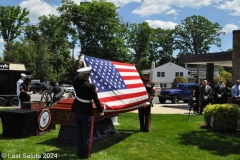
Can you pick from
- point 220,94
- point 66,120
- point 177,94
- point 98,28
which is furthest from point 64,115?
point 98,28

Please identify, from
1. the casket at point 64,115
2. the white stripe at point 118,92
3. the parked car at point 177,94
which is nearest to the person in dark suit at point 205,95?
the white stripe at point 118,92

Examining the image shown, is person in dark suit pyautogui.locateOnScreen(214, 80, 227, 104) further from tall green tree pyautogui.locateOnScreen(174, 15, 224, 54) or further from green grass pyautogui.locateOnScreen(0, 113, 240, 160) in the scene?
tall green tree pyautogui.locateOnScreen(174, 15, 224, 54)

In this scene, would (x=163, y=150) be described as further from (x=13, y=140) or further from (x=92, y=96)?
(x=13, y=140)

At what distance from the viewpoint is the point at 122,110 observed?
22.3 feet

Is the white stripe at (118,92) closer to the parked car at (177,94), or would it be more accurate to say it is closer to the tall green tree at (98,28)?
the parked car at (177,94)

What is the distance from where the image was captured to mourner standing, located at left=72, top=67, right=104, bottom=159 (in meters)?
5.46

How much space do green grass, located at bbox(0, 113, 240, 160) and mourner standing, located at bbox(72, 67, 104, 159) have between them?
13.9 inches

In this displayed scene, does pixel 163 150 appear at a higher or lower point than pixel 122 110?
lower

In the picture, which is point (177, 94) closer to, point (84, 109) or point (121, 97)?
point (121, 97)

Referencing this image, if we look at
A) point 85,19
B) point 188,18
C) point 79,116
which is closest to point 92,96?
point 79,116

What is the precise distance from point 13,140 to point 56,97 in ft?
19.7

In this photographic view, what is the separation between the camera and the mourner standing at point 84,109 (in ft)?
17.9

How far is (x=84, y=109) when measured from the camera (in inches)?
A: 215

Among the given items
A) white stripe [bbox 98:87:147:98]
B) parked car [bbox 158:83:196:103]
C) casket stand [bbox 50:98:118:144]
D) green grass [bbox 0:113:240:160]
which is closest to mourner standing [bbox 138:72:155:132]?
green grass [bbox 0:113:240:160]
